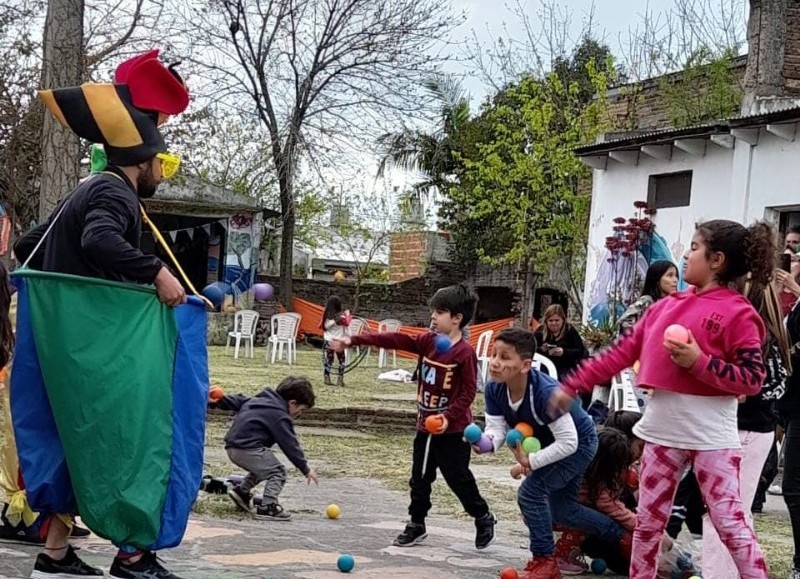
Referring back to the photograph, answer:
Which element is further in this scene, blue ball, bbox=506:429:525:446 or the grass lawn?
the grass lawn

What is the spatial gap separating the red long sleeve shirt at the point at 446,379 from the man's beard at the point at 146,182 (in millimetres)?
1900

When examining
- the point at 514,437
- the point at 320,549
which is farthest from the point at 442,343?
the point at 320,549

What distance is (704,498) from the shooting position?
471cm

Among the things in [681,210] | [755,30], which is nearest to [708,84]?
[755,30]

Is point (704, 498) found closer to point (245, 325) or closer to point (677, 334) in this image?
point (677, 334)

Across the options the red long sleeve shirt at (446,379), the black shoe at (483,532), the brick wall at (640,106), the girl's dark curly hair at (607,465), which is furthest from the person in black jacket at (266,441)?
the brick wall at (640,106)

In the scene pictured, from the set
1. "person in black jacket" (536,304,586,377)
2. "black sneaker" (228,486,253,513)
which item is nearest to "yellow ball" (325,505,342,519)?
"black sneaker" (228,486,253,513)

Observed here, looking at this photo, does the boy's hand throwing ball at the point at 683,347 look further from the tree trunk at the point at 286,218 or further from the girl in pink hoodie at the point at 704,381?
the tree trunk at the point at 286,218

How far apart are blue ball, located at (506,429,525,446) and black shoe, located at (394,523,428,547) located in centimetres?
115

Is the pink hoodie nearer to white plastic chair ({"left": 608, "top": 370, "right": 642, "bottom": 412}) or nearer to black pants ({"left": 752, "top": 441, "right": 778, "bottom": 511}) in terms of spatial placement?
black pants ({"left": 752, "top": 441, "right": 778, "bottom": 511})

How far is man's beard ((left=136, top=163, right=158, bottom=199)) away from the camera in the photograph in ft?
15.8

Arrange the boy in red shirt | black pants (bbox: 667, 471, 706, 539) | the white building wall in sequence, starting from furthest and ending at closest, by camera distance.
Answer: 1. the white building wall
2. the boy in red shirt
3. black pants (bbox: 667, 471, 706, 539)

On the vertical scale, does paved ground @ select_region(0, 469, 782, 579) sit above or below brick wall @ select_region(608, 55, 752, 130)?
below

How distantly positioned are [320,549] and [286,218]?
24.0 meters
